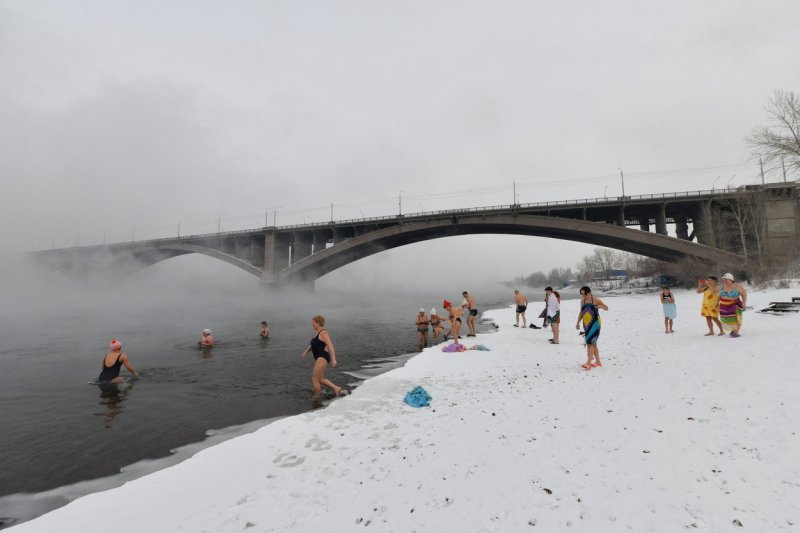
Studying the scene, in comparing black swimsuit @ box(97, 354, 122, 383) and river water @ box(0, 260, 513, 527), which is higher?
black swimsuit @ box(97, 354, 122, 383)

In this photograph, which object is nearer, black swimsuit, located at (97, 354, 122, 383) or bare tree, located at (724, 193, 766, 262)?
black swimsuit, located at (97, 354, 122, 383)

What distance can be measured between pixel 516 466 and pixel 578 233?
51.2 meters

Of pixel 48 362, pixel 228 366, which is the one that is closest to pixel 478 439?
pixel 228 366

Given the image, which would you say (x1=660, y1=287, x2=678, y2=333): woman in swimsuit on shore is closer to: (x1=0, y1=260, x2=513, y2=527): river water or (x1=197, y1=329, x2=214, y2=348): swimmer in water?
(x1=0, y1=260, x2=513, y2=527): river water

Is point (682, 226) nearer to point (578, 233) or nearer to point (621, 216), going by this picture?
point (621, 216)

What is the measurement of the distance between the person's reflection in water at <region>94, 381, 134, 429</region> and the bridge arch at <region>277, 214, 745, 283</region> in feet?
157

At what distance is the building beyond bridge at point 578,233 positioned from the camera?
113 ft

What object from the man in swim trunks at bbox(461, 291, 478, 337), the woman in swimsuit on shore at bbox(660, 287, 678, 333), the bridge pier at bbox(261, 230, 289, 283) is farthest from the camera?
the bridge pier at bbox(261, 230, 289, 283)

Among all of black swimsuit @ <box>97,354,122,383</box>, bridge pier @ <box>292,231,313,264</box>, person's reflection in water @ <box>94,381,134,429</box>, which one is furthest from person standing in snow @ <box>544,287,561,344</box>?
bridge pier @ <box>292,231,313,264</box>

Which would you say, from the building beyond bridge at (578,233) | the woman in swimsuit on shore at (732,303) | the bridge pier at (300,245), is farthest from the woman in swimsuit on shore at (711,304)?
the bridge pier at (300,245)

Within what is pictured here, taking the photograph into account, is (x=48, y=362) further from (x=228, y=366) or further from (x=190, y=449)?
(x=190, y=449)

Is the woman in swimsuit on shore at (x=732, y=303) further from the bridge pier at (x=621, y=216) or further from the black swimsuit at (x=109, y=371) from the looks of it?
the bridge pier at (x=621, y=216)

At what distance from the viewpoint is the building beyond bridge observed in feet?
113

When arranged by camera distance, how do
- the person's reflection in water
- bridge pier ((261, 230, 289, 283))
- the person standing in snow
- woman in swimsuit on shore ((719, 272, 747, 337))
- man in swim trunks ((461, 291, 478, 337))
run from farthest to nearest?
bridge pier ((261, 230, 289, 283))
man in swim trunks ((461, 291, 478, 337))
the person standing in snow
woman in swimsuit on shore ((719, 272, 747, 337))
the person's reflection in water
